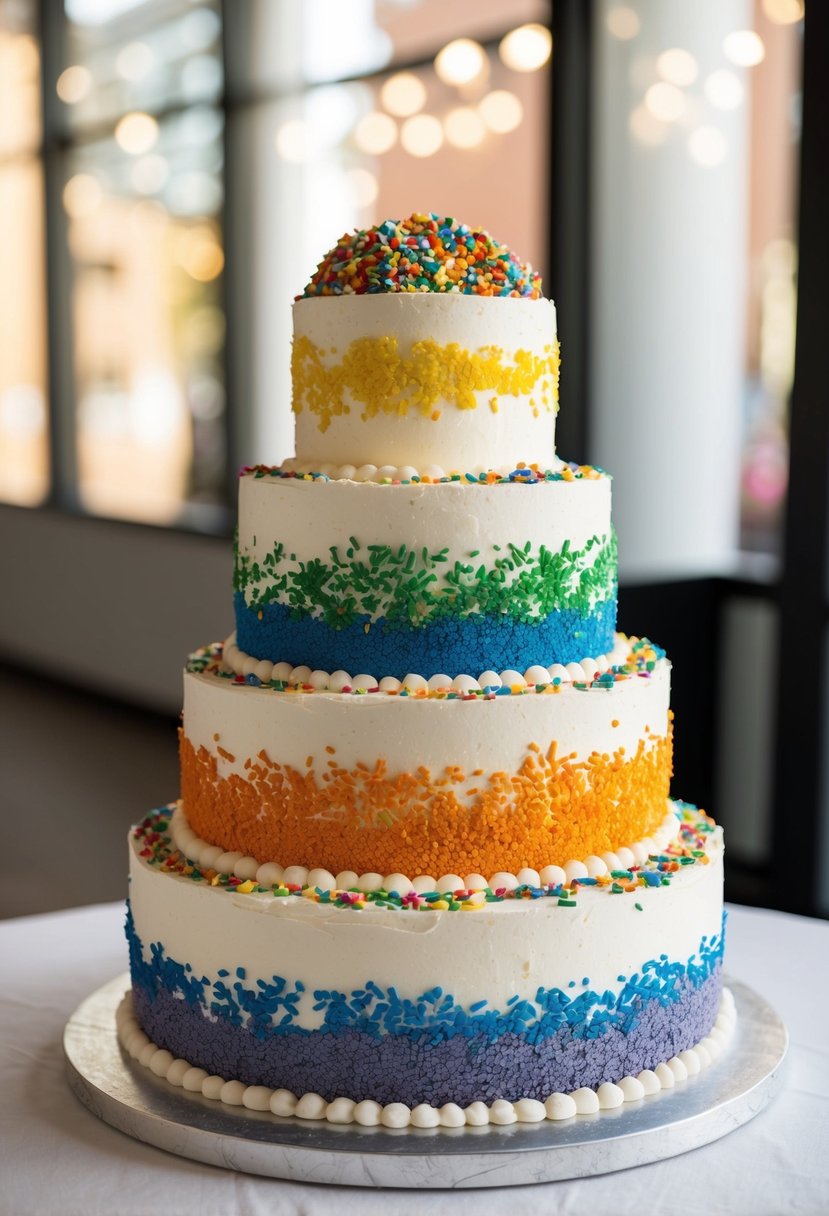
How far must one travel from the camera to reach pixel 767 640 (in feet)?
14.7

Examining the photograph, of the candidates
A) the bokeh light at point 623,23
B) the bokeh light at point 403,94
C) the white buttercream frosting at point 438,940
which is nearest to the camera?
the white buttercream frosting at point 438,940

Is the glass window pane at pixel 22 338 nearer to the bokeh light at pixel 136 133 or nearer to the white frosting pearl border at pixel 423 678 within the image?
the bokeh light at pixel 136 133

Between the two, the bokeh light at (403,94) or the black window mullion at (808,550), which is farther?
the bokeh light at (403,94)

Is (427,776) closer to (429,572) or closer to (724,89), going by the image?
(429,572)

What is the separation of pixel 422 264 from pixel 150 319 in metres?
5.98

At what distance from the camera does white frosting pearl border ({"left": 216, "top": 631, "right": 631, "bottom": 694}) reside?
1939mm

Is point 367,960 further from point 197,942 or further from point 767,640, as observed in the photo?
point 767,640

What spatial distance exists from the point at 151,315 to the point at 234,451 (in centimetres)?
143

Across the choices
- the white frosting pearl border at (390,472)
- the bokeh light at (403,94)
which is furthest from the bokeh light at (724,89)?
the white frosting pearl border at (390,472)

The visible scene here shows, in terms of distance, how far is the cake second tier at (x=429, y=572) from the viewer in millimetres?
1940

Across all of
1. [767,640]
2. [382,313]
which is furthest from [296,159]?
[382,313]

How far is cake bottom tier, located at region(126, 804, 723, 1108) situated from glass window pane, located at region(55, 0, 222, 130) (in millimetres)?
5508

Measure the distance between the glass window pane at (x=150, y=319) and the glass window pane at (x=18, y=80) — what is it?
0.62m

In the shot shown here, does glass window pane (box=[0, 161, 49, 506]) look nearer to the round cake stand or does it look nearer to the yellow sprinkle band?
the yellow sprinkle band
